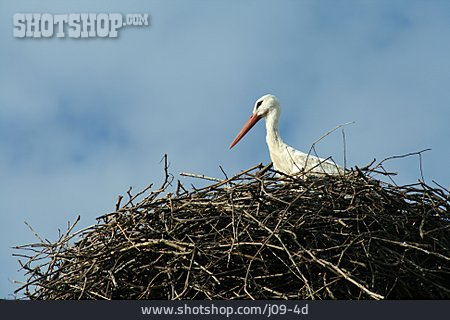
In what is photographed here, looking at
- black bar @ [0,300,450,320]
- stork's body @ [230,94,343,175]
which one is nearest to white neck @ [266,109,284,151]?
stork's body @ [230,94,343,175]

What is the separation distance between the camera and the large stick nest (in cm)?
367

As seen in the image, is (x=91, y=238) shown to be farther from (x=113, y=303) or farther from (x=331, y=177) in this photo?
(x=331, y=177)

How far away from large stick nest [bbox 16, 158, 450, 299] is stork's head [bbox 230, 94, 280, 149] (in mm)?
2430

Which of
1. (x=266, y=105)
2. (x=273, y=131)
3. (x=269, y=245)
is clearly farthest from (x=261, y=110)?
(x=269, y=245)

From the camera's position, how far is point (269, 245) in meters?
3.65

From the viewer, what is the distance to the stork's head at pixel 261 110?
21.2ft

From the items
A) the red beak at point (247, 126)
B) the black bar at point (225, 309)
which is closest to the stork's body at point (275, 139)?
the red beak at point (247, 126)

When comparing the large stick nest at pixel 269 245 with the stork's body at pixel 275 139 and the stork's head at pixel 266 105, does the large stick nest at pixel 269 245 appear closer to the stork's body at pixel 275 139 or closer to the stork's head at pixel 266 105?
the stork's body at pixel 275 139

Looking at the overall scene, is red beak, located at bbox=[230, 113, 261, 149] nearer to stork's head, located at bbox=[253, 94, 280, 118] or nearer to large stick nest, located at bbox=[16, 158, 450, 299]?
stork's head, located at bbox=[253, 94, 280, 118]

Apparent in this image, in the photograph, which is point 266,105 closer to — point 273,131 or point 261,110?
point 261,110

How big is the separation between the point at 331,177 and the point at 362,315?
85cm

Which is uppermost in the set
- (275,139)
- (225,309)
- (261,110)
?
(261,110)

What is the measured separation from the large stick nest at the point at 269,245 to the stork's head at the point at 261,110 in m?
2.43

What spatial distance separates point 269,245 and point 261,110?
2.93 m
